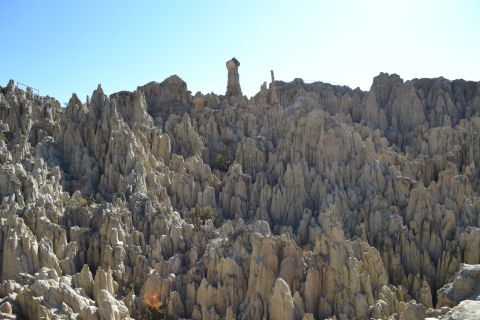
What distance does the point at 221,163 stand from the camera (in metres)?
46.8

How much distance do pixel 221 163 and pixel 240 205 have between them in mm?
7188

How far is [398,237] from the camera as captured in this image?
117ft

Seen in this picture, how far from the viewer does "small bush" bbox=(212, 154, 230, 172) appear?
46.7 metres

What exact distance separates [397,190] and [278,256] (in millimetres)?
15470

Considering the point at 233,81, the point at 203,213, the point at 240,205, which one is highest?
the point at 233,81

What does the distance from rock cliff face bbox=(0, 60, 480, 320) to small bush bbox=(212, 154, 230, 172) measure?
0.97 ft

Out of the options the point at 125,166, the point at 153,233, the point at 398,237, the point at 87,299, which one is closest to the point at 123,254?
the point at 153,233

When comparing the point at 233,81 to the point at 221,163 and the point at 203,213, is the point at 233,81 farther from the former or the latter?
the point at 203,213

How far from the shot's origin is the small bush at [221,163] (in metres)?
46.7

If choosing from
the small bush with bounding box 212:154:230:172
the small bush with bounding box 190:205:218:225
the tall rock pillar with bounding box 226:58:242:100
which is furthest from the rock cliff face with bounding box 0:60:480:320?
the tall rock pillar with bounding box 226:58:242:100

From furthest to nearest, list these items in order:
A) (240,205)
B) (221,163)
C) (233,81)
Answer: (233,81)
(221,163)
(240,205)

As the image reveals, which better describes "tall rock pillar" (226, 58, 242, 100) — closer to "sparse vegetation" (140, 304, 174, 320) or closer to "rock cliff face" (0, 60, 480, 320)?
"rock cliff face" (0, 60, 480, 320)

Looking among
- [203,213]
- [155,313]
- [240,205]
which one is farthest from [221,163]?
[155,313]

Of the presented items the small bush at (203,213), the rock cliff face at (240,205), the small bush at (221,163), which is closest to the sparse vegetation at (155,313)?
the rock cliff face at (240,205)
